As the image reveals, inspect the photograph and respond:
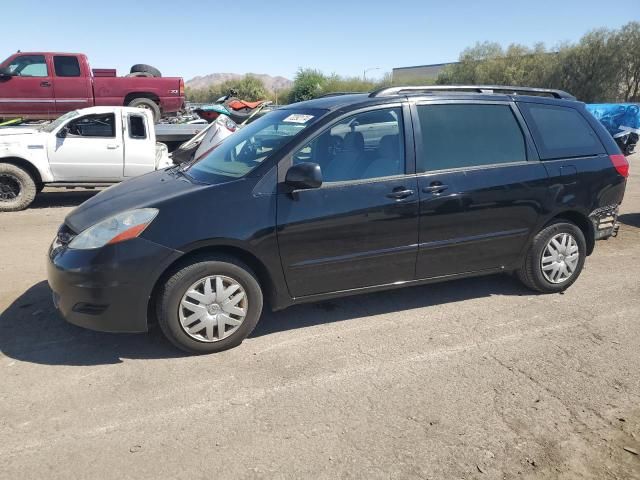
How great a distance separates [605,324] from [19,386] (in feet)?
13.9

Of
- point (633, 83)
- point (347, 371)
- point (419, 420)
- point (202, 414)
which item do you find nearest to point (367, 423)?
point (419, 420)

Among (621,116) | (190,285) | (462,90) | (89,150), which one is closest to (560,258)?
(462,90)

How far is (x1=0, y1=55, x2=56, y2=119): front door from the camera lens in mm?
13016

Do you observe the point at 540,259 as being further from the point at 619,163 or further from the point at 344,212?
the point at 344,212

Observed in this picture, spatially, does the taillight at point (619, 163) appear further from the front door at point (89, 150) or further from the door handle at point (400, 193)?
the front door at point (89, 150)

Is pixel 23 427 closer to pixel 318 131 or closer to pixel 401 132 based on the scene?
pixel 318 131

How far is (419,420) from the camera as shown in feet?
9.57

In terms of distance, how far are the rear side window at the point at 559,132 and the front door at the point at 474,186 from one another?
0.14 metres

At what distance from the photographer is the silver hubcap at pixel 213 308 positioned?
3518 millimetres

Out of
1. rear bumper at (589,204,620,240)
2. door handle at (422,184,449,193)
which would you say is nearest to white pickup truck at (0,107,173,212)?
door handle at (422,184,449,193)

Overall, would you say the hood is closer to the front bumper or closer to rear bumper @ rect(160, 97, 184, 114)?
the front bumper

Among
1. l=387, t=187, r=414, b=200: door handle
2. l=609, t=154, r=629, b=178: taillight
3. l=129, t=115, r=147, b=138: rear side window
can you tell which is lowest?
l=387, t=187, r=414, b=200: door handle

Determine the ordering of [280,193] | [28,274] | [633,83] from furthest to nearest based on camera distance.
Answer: [633,83] → [28,274] → [280,193]

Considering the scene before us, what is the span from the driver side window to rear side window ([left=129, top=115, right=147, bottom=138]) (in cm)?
633
